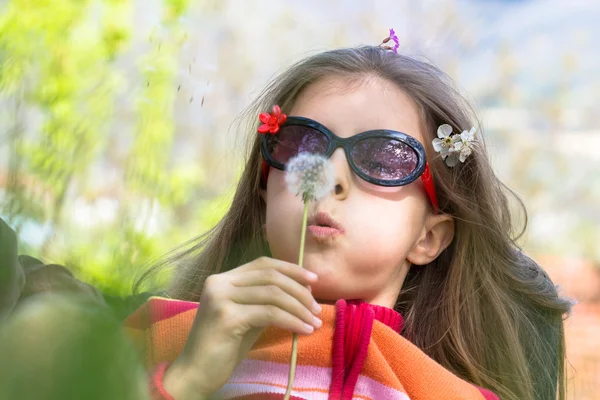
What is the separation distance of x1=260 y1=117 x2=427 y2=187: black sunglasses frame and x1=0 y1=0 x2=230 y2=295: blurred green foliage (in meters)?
1.40

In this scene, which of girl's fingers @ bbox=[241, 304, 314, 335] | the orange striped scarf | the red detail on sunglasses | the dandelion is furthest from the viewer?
the red detail on sunglasses

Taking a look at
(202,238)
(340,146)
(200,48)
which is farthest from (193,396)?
(202,238)

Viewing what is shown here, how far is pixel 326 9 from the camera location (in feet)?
21.1

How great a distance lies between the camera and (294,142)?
6.20 ft

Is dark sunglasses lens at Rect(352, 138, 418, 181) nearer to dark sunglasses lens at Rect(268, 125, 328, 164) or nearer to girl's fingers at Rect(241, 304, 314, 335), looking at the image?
dark sunglasses lens at Rect(268, 125, 328, 164)

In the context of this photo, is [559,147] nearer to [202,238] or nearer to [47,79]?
[202,238]

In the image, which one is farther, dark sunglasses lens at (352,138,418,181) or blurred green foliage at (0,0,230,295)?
dark sunglasses lens at (352,138,418,181)

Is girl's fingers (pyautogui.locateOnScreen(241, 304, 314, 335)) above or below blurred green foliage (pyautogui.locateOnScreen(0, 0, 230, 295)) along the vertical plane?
below

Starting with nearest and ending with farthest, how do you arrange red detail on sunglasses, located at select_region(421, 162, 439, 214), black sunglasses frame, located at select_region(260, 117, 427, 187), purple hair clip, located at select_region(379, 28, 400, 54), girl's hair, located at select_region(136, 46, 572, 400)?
1. black sunglasses frame, located at select_region(260, 117, 427, 187)
2. red detail on sunglasses, located at select_region(421, 162, 439, 214)
3. girl's hair, located at select_region(136, 46, 572, 400)
4. purple hair clip, located at select_region(379, 28, 400, 54)

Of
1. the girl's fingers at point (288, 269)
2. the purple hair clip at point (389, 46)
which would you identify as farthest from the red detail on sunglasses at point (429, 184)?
the girl's fingers at point (288, 269)

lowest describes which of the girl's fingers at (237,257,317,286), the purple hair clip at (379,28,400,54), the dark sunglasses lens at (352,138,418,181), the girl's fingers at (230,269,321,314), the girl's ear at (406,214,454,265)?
the girl's fingers at (230,269,321,314)

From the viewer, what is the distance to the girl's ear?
2064 mm

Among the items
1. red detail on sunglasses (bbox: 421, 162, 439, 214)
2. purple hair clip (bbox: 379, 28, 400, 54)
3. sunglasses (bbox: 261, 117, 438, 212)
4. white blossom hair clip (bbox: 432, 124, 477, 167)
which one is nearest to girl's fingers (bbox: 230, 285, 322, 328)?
sunglasses (bbox: 261, 117, 438, 212)

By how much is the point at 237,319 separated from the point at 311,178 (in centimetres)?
29
